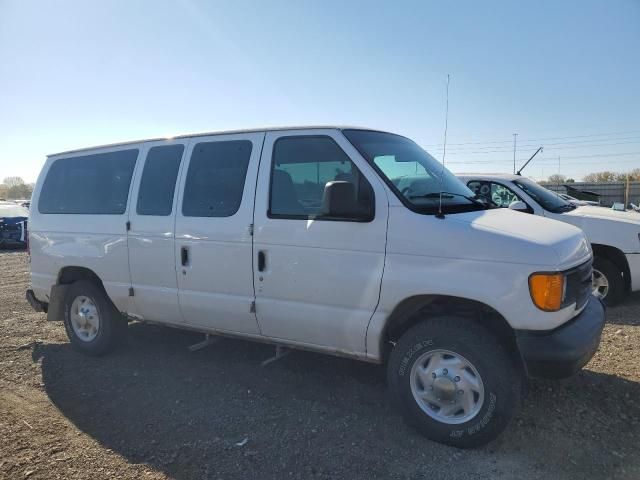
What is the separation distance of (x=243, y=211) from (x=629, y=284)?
17.7 ft

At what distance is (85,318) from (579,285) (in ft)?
15.4

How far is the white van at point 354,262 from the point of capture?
3125 millimetres

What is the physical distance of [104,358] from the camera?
17.0ft

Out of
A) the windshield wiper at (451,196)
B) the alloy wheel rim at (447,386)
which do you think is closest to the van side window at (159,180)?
the windshield wiper at (451,196)

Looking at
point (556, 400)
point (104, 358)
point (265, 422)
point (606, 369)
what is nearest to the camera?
point (265, 422)

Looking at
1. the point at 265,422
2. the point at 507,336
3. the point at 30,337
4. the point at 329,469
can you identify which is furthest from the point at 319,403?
the point at 30,337

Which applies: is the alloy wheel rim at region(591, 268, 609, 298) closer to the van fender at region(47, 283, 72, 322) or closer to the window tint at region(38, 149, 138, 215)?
the window tint at region(38, 149, 138, 215)

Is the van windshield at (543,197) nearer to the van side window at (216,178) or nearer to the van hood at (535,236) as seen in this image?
the van hood at (535,236)

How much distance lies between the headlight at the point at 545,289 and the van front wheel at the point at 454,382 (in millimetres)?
403

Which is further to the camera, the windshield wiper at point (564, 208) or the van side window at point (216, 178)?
the windshield wiper at point (564, 208)

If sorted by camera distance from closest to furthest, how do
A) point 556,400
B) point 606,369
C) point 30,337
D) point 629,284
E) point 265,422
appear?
point 265,422 → point 556,400 → point 606,369 → point 30,337 → point 629,284

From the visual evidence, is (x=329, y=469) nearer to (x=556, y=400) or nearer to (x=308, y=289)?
(x=308, y=289)

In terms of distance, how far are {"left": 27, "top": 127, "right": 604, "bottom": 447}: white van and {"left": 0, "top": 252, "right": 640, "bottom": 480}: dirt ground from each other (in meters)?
0.35

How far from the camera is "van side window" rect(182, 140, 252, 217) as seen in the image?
4.11m
